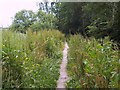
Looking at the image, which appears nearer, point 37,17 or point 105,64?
point 105,64

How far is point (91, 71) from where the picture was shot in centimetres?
275

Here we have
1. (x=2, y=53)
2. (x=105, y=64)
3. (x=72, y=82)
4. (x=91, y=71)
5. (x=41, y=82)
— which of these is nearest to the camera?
(x=91, y=71)

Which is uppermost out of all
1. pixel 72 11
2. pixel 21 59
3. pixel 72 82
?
pixel 72 11

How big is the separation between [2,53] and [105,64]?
4.27 feet

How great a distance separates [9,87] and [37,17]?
9573 mm

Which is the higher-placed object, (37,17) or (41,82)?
(37,17)

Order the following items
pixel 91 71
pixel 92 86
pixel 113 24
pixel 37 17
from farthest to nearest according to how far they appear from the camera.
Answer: pixel 37 17 < pixel 113 24 < pixel 91 71 < pixel 92 86

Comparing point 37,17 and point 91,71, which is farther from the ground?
point 37,17

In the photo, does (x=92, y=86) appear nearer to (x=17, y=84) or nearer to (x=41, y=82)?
(x=17, y=84)

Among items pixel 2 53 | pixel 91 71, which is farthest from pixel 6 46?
pixel 91 71

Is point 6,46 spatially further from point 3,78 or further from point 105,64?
point 105,64

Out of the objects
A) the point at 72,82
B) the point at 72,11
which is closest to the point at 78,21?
the point at 72,11

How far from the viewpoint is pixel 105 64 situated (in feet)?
9.70

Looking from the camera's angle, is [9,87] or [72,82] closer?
[9,87]
